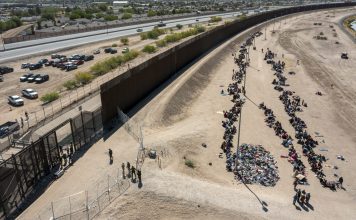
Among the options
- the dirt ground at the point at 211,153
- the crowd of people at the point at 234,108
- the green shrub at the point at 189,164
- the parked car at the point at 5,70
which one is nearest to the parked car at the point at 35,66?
the parked car at the point at 5,70

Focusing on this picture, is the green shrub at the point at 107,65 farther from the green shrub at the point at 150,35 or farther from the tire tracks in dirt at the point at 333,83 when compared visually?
the tire tracks in dirt at the point at 333,83

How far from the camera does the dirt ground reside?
20953 millimetres

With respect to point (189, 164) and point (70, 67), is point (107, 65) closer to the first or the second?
point (70, 67)

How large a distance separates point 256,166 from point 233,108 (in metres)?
12.8

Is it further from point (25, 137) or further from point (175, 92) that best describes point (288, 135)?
point (25, 137)

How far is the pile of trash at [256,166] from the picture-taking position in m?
25.7

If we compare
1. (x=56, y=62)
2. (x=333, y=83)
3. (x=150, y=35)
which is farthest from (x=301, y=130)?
(x=150, y=35)

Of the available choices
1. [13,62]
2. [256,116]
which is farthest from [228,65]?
[13,62]

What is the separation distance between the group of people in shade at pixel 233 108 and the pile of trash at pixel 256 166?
0.71 m

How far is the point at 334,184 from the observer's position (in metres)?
26.1

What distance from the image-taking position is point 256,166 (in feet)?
90.5

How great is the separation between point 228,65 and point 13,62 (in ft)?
131

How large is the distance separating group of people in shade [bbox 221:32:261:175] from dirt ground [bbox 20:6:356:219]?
0.67 metres

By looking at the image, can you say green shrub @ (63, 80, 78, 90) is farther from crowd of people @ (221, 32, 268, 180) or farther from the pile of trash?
the pile of trash
